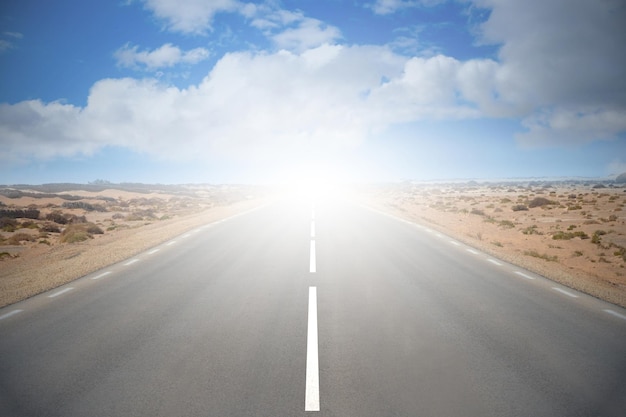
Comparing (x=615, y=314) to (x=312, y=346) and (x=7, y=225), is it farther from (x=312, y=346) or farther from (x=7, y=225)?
(x=7, y=225)

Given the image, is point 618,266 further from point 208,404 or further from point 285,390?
point 208,404

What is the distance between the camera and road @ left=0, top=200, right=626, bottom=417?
3232 mm

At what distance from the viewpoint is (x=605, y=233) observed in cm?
1658

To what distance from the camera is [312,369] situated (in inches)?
149

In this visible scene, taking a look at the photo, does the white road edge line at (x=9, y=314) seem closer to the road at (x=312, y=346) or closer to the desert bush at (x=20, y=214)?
the road at (x=312, y=346)

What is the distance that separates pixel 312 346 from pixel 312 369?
1.80 feet

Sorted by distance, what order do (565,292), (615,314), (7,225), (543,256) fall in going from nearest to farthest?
(615,314)
(565,292)
(543,256)
(7,225)

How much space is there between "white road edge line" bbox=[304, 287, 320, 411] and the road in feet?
0.06

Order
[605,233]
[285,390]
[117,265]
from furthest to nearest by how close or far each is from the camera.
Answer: [605,233]
[117,265]
[285,390]

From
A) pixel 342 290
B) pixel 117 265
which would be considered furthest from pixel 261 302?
pixel 117 265

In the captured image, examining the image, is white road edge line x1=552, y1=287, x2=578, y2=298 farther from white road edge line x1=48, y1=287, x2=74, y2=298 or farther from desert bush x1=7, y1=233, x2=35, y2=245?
desert bush x1=7, y1=233, x2=35, y2=245

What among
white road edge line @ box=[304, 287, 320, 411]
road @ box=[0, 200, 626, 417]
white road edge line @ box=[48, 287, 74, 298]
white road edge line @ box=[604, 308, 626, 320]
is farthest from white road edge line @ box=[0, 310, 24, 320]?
white road edge line @ box=[604, 308, 626, 320]

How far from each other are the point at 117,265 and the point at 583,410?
9.89m

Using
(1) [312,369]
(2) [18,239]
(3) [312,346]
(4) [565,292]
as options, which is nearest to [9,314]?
(3) [312,346]
